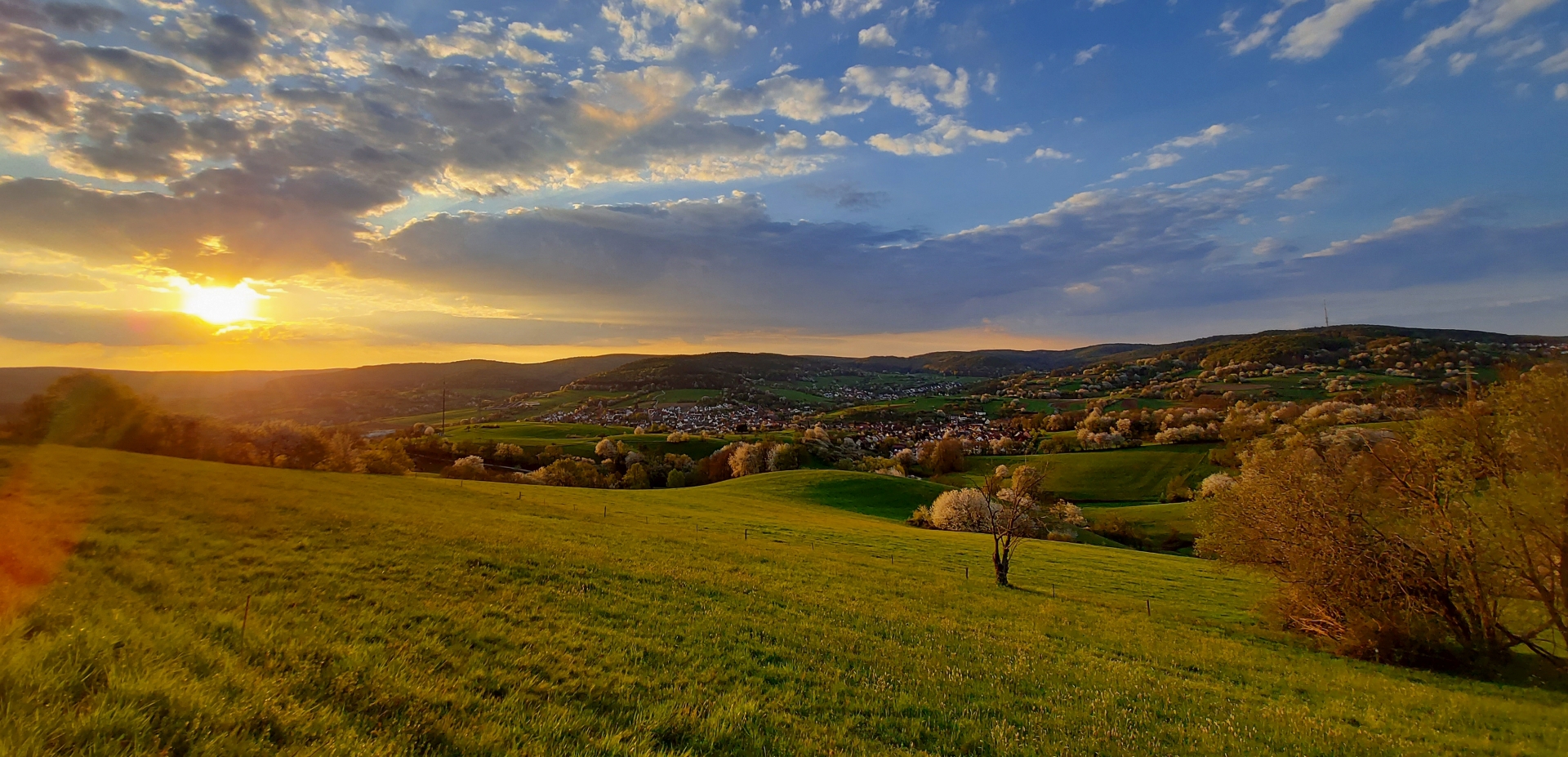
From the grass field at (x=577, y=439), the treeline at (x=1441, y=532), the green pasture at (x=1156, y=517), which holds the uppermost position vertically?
the treeline at (x=1441, y=532)

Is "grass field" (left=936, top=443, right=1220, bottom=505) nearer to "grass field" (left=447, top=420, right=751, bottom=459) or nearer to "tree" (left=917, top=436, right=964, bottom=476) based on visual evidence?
"tree" (left=917, top=436, right=964, bottom=476)

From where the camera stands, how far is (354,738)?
5.19 m

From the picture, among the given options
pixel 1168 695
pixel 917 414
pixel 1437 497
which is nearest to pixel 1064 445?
pixel 917 414

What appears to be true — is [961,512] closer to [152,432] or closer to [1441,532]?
[1441,532]

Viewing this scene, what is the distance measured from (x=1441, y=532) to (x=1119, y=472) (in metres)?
84.7

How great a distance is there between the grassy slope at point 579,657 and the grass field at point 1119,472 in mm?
70404

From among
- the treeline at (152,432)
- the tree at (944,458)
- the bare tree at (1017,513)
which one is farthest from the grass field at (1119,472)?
the treeline at (152,432)

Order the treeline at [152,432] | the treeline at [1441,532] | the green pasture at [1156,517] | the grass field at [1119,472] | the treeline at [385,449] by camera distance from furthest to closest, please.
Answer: the grass field at [1119,472], the green pasture at [1156,517], the treeline at [385,449], the treeline at [152,432], the treeline at [1441,532]

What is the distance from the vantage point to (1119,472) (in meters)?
94.8

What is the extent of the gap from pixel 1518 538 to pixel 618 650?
2653 cm

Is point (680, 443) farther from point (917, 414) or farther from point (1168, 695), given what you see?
point (1168, 695)

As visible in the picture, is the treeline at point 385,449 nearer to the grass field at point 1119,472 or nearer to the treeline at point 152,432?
the treeline at point 152,432

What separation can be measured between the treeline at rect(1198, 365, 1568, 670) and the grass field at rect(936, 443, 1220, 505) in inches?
2577

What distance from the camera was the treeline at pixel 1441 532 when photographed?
1705 cm
